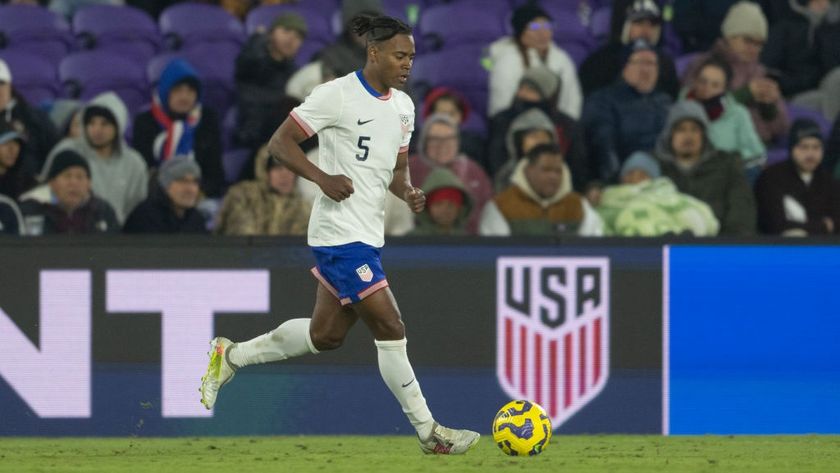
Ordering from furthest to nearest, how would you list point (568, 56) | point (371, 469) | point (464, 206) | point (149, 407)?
point (568, 56), point (464, 206), point (149, 407), point (371, 469)

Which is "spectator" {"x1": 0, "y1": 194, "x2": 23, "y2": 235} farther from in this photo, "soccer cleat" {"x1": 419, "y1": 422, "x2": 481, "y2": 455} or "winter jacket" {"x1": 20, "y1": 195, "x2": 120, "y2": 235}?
"soccer cleat" {"x1": 419, "y1": 422, "x2": 481, "y2": 455}

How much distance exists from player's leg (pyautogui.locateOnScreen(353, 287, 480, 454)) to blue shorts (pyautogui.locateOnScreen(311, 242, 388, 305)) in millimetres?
40

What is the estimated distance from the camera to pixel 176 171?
1047cm

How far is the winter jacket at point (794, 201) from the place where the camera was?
11125 millimetres

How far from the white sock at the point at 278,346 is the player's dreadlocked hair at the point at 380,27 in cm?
141

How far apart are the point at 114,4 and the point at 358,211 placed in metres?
7.47

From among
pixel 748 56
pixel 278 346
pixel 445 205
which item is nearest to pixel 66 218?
pixel 445 205

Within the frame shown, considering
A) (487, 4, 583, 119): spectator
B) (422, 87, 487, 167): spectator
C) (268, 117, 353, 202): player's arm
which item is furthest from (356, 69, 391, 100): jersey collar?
(487, 4, 583, 119): spectator

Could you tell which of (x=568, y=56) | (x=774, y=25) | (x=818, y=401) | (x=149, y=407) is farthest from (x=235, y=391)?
(x=774, y=25)

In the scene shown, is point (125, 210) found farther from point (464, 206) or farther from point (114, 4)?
point (114, 4)

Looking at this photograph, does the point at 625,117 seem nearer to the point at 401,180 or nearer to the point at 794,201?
the point at 794,201

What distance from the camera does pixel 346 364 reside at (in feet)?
31.2

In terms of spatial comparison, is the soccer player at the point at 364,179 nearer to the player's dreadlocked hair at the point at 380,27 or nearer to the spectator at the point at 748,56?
the player's dreadlocked hair at the point at 380,27

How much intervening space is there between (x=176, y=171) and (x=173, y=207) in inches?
9.0
